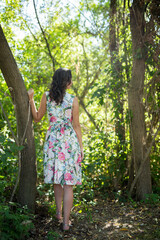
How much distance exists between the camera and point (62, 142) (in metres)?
2.61

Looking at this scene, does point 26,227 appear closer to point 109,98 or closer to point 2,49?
point 2,49

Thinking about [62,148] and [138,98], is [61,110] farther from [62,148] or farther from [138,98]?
[138,98]

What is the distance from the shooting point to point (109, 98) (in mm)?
3998

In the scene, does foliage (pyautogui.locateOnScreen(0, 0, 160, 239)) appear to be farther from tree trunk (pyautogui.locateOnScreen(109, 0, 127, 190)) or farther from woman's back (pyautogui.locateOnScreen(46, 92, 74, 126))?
woman's back (pyautogui.locateOnScreen(46, 92, 74, 126))

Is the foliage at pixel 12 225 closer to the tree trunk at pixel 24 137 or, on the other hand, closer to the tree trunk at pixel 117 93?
the tree trunk at pixel 24 137

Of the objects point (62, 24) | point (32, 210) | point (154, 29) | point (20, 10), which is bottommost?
point (32, 210)

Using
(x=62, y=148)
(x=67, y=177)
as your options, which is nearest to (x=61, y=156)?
(x=62, y=148)

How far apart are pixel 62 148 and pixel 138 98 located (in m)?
1.66

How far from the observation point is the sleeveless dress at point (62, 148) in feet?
8.44

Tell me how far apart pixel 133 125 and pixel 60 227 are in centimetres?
187

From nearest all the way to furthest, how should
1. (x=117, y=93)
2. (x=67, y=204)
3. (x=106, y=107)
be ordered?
(x=67, y=204), (x=117, y=93), (x=106, y=107)

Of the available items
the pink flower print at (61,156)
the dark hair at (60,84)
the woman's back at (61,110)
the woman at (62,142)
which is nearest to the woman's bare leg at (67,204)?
the woman at (62,142)

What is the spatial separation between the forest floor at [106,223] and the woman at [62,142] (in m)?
0.17

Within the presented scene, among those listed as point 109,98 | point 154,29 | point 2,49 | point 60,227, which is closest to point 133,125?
point 109,98
